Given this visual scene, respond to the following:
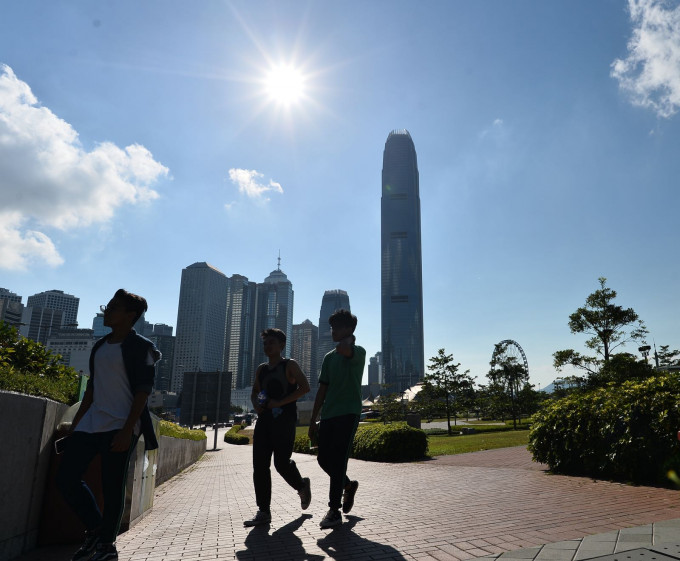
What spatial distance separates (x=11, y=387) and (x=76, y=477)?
996mm

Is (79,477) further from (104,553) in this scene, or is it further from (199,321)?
(199,321)

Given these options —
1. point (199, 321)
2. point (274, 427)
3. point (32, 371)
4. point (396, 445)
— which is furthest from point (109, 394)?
point (199, 321)

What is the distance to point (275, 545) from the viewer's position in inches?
129

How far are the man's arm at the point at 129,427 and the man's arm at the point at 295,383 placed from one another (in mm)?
A: 1481

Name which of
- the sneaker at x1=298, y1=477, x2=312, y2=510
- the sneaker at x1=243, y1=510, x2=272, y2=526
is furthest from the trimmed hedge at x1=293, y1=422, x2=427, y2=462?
the sneaker at x1=243, y1=510, x2=272, y2=526

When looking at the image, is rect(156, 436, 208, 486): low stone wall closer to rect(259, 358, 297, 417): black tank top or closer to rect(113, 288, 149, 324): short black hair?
rect(259, 358, 297, 417): black tank top

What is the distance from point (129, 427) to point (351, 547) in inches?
69.9

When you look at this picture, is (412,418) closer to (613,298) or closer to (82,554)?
(613,298)

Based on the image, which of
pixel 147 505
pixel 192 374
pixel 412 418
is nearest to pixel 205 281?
pixel 192 374

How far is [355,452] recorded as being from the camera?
13.3 metres

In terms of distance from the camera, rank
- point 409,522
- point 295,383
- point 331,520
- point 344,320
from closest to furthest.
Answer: point 331,520 < point 409,522 < point 344,320 < point 295,383

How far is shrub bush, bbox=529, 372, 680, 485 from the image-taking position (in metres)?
5.24

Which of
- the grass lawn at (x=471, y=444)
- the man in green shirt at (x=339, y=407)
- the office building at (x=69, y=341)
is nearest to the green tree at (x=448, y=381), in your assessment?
the grass lawn at (x=471, y=444)

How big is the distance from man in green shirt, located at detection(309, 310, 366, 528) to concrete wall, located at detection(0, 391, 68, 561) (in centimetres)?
212
